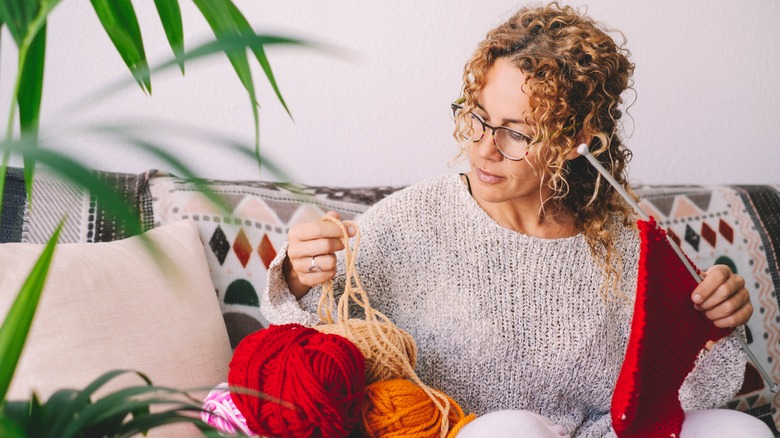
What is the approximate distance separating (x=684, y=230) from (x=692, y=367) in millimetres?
498

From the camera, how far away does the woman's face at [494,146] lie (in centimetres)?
109

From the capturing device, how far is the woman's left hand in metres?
1.12

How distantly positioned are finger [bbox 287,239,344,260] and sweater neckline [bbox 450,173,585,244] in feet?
1.02

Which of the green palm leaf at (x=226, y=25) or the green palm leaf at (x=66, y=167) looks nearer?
the green palm leaf at (x=66, y=167)

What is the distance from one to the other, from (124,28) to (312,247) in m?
0.52

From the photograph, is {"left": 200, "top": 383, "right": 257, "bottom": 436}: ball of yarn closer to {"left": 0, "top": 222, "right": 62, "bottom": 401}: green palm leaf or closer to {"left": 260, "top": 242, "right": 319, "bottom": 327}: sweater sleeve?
{"left": 260, "top": 242, "right": 319, "bottom": 327}: sweater sleeve

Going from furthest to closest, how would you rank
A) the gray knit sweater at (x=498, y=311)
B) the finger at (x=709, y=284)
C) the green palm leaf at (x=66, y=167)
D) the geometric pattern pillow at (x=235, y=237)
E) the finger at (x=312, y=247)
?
the geometric pattern pillow at (x=235, y=237), the gray knit sweater at (x=498, y=311), the finger at (x=709, y=284), the finger at (x=312, y=247), the green palm leaf at (x=66, y=167)

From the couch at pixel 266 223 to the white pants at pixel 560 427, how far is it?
1.43ft

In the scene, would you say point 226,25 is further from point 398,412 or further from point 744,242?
point 744,242

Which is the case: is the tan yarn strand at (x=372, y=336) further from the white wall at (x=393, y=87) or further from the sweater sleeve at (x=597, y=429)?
the white wall at (x=393, y=87)

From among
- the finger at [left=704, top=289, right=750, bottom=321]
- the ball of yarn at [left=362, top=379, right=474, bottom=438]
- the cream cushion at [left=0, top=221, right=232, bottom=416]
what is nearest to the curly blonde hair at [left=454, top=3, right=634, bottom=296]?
the finger at [left=704, top=289, right=750, bottom=321]

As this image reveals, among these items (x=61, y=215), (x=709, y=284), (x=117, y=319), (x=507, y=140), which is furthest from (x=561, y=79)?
(x=61, y=215)

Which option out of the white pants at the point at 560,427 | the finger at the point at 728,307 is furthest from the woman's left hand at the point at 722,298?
the white pants at the point at 560,427

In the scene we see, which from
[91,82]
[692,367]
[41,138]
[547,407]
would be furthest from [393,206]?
[41,138]
